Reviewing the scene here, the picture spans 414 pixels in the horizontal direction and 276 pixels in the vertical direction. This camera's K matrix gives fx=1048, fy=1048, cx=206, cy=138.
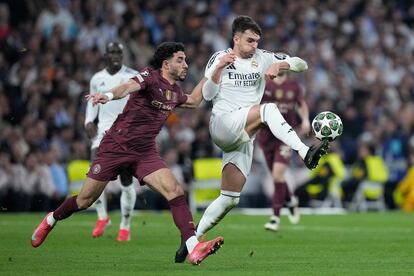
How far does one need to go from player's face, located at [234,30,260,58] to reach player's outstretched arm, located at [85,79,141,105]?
4.73 ft

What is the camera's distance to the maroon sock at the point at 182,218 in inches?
420

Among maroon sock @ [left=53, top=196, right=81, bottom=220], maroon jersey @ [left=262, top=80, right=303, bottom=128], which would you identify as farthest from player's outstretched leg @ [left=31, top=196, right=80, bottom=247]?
maroon jersey @ [left=262, top=80, right=303, bottom=128]

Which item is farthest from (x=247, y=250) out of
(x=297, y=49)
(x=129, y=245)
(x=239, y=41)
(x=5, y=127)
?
(x=297, y=49)

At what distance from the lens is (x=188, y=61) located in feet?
78.6

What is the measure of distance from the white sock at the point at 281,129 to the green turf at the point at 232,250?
1225mm

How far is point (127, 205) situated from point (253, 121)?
11.5ft

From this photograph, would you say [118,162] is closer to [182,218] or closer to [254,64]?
[182,218]

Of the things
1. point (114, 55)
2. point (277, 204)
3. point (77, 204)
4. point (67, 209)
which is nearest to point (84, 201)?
point (77, 204)

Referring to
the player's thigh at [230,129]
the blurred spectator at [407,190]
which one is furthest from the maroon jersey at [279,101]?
the blurred spectator at [407,190]

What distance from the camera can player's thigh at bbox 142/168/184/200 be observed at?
10.9 metres

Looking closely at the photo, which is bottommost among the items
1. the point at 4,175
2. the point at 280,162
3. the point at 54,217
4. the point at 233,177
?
the point at 4,175

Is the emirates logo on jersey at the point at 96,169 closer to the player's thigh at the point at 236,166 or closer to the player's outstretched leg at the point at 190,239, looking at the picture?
the player's outstretched leg at the point at 190,239

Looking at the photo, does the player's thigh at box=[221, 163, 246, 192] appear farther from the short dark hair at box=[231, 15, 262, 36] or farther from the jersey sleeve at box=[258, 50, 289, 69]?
the short dark hair at box=[231, 15, 262, 36]

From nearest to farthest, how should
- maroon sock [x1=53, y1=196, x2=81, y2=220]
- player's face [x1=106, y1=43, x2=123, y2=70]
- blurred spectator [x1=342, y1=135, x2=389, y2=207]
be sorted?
maroon sock [x1=53, y1=196, x2=81, y2=220]
player's face [x1=106, y1=43, x2=123, y2=70]
blurred spectator [x1=342, y1=135, x2=389, y2=207]
